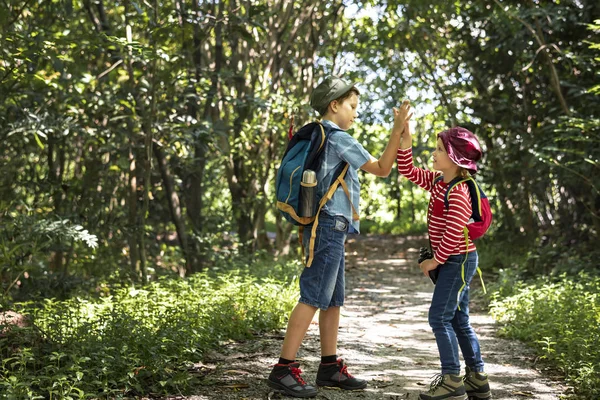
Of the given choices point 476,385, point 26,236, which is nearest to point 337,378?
point 476,385

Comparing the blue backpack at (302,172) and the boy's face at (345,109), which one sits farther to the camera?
the boy's face at (345,109)

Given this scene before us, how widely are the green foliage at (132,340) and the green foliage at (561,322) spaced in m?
2.31

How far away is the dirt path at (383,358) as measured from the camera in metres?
4.62

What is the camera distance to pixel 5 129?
7.34m

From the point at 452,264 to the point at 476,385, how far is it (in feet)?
2.60

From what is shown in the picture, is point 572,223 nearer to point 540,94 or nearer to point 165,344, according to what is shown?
point 540,94

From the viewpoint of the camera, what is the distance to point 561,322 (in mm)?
6117

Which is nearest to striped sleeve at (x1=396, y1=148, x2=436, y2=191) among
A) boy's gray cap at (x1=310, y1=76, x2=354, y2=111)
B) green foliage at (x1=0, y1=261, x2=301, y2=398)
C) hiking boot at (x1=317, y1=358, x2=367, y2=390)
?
boy's gray cap at (x1=310, y1=76, x2=354, y2=111)

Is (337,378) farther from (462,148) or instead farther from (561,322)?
(561,322)

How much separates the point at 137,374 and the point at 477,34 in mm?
10320

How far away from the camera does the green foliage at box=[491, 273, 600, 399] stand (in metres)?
4.85

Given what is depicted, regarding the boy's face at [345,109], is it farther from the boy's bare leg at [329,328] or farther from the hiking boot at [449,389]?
the hiking boot at [449,389]

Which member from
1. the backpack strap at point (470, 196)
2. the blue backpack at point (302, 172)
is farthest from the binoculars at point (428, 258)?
the blue backpack at point (302, 172)

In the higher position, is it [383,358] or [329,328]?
[329,328]
